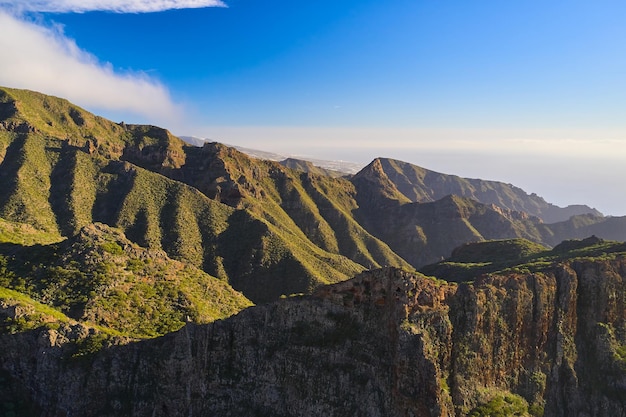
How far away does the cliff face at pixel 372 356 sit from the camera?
3453 cm

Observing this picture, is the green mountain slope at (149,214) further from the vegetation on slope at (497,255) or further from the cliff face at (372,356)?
the cliff face at (372,356)

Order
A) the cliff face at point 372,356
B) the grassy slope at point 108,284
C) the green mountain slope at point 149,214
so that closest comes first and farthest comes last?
the cliff face at point 372,356
the grassy slope at point 108,284
the green mountain slope at point 149,214

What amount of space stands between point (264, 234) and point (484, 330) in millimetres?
115906

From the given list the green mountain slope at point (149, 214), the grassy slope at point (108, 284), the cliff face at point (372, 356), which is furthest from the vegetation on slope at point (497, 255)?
the grassy slope at point (108, 284)

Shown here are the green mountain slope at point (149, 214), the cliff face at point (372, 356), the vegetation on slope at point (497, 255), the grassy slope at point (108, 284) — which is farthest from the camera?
the green mountain slope at point (149, 214)

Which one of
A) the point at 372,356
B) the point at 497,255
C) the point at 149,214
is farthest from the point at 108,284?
the point at 497,255

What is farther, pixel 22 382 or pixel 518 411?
pixel 22 382

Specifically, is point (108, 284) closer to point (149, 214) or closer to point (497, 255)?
point (149, 214)

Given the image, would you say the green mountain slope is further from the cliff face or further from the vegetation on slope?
the cliff face

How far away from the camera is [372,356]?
1385 inches

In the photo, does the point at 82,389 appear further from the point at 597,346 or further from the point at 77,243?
the point at 597,346

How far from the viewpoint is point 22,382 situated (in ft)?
135

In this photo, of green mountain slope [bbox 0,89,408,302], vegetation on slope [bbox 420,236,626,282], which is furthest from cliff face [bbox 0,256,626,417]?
green mountain slope [bbox 0,89,408,302]

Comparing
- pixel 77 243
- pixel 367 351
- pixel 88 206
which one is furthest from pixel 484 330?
pixel 88 206
